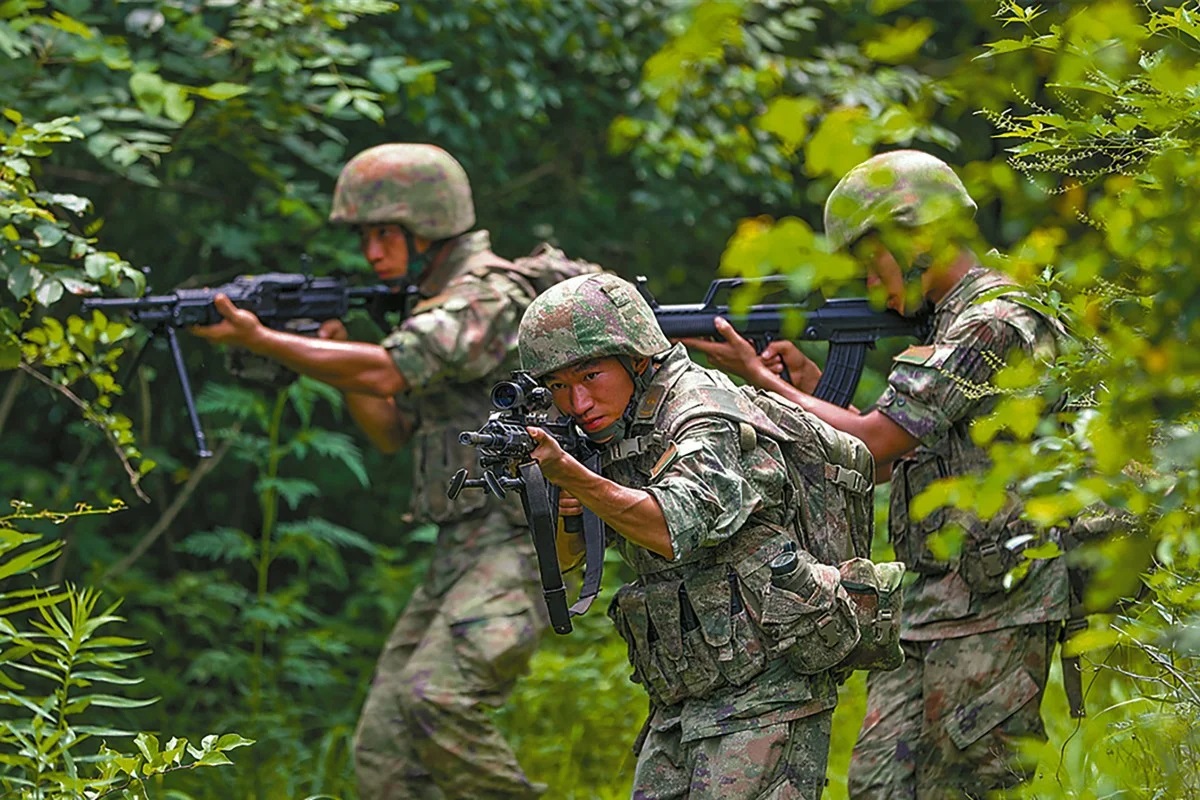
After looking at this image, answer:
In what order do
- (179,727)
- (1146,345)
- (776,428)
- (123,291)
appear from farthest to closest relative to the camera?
(179,727)
(123,291)
(776,428)
(1146,345)

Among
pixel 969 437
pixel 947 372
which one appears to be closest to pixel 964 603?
pixel 969 437

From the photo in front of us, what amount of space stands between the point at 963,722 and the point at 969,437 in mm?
775

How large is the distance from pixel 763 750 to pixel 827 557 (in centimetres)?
51

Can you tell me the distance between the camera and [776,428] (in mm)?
4117

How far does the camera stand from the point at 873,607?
4.09 m

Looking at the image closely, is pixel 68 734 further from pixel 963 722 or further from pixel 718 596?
pixel 963 722

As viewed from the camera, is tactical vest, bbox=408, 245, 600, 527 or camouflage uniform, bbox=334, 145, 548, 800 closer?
camouflage uniform, bbox=334, 145, 548, 800

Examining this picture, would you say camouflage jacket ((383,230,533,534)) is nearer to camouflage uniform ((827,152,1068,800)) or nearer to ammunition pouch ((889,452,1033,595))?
ammunition pouch ((889,452,1033,595))

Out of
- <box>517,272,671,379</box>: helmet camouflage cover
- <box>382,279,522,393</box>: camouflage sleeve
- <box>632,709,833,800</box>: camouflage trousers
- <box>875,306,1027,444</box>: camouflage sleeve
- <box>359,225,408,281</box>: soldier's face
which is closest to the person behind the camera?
<box>632,709,833,800</box>: camouflage trousers

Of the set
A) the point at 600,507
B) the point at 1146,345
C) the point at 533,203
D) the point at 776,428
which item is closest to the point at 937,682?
the point at 776,428

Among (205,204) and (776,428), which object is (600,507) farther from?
(205,204)

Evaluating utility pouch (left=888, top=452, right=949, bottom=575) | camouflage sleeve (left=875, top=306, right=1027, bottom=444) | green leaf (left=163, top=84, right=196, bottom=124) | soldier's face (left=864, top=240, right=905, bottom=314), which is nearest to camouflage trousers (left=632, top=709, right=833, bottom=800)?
utility pouch (left=888, top=452, right=949, bottom=575)

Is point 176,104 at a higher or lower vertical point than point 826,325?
higher

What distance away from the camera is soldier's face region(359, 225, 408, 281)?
20.6 ft
